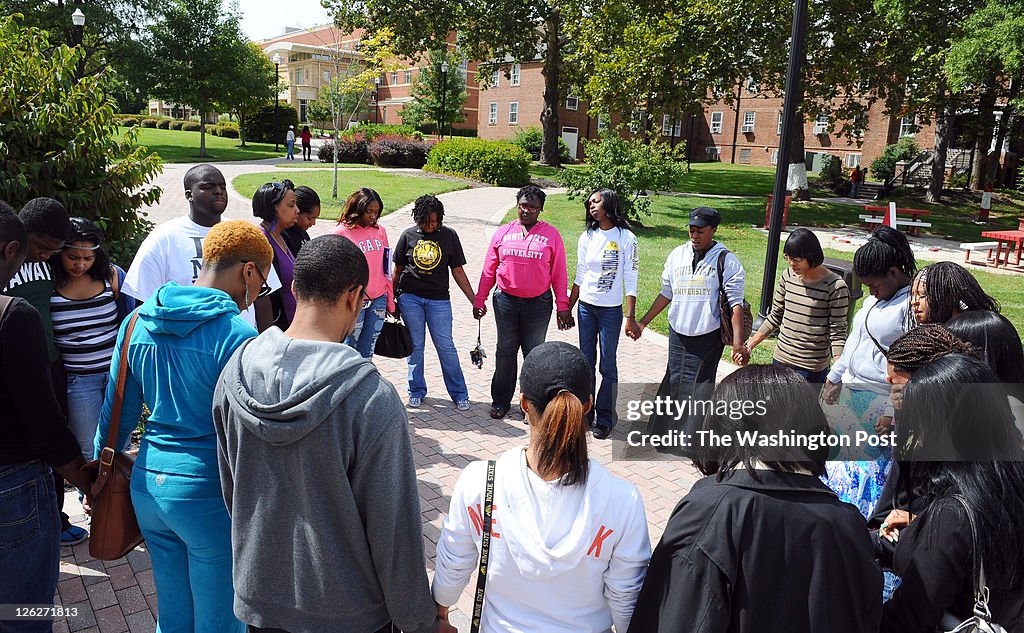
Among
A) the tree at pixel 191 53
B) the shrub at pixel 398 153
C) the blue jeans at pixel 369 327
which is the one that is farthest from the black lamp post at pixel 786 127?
the tree at pixel 191 53

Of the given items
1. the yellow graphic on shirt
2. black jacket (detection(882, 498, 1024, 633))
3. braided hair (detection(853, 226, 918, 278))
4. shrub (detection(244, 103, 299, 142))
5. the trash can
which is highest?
shrub (detection(244, 103, 299, 142))

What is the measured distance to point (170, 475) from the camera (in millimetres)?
2439

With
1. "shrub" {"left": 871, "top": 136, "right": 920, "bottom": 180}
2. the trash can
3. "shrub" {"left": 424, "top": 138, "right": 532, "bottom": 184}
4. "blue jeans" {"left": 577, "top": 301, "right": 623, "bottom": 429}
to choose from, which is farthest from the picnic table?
"blue jeans" {"left": 577, "top": 301, "right": 623, "bottom": 429}

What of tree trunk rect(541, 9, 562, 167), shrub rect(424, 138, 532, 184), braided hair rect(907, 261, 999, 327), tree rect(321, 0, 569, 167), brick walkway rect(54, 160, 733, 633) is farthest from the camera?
tree trunk rect(541, 9, 562, 167)

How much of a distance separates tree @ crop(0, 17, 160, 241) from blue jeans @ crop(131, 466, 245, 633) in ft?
11.0

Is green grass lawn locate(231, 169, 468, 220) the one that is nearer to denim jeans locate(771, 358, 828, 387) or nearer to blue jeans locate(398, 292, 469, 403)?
blue jeans locate(398, 292, 469, 403)

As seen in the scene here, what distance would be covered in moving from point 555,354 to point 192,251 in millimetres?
2577

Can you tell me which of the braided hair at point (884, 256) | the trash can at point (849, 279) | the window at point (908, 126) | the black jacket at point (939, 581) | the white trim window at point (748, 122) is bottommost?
the black jacket at point (939, 581)

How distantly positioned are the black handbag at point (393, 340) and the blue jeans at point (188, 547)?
3323mm

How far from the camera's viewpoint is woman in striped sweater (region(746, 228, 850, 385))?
4.96 m

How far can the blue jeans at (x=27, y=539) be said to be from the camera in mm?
2559

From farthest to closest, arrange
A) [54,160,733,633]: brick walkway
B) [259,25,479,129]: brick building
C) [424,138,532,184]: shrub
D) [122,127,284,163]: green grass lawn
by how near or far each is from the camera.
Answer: [259,25,479,129]: brick building → [122,127,284,163]: green grass lawn → [424,138,532,184]: shrub → [54,160,733,633]: brick walkway

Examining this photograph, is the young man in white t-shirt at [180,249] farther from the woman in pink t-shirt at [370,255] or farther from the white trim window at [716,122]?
the white trim window at [716,122]

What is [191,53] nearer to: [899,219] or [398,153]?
[398,153]
